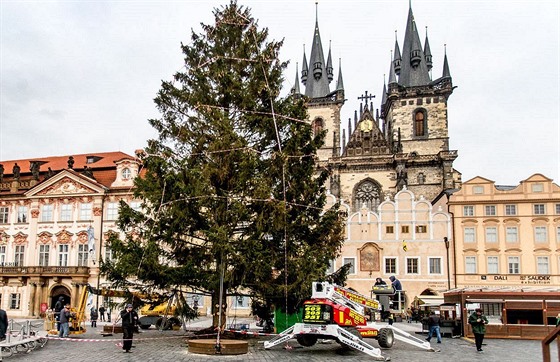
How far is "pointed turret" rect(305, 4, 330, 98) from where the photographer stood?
2781 inches

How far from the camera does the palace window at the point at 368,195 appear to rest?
5944cm

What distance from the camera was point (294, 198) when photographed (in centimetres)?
2073

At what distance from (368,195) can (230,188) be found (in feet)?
134

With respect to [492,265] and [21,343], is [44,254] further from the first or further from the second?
[492,265]

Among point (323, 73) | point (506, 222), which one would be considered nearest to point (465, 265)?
point (506, 222)

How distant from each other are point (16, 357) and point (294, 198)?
1004 cm

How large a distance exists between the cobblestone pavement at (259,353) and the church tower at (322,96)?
143 feet

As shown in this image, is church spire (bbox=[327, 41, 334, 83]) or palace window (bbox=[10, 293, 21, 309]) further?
church spire (bbox=[327, 41, 334, 83])

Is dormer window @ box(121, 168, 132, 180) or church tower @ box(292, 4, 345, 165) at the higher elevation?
church tower @ box(292, 4, 345, 165)

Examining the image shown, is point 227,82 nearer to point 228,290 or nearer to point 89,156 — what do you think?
point 228,290

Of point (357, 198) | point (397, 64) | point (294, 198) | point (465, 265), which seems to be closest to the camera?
point (294, 198)

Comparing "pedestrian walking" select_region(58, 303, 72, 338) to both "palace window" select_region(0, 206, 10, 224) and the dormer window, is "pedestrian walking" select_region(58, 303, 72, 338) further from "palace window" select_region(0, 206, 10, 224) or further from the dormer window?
"palace window" select_region(0, 206, 10, 224)

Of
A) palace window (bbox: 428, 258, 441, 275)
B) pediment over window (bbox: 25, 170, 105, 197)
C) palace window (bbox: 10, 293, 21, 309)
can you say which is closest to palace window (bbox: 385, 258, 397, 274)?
palace window (bbox: 428, 258, 441, 275)

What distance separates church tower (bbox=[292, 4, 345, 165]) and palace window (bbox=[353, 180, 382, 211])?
5146 millimetres
